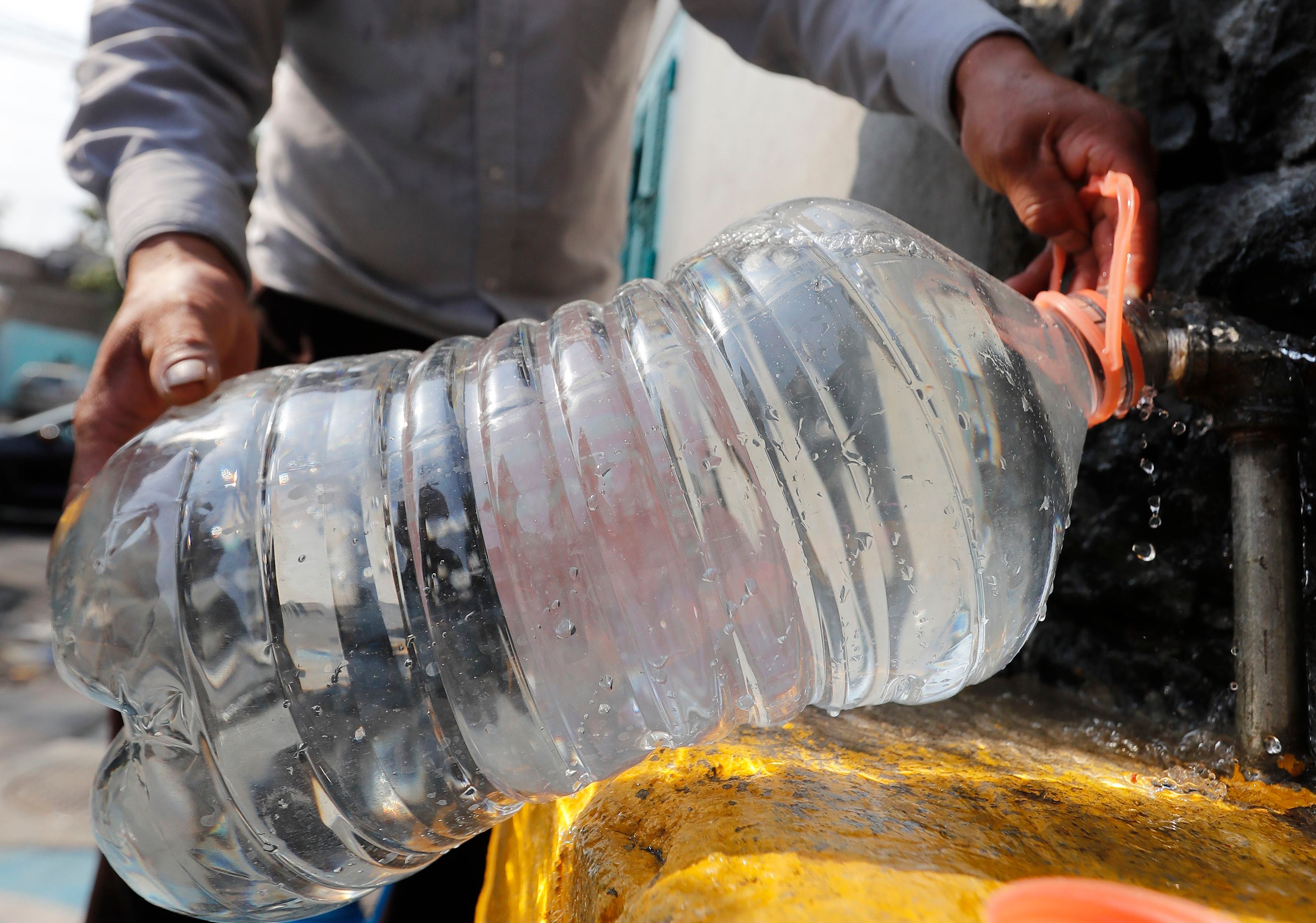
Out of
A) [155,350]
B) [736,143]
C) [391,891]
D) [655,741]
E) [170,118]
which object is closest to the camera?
[655,741]

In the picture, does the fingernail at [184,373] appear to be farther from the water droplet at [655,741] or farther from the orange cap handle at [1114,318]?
the orange cap handle at [1114,318]

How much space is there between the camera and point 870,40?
1.25 meters

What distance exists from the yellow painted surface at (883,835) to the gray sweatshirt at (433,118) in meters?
0.99

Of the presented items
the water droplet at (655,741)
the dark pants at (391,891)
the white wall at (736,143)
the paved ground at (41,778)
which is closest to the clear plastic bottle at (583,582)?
the water droplet at (655,741)

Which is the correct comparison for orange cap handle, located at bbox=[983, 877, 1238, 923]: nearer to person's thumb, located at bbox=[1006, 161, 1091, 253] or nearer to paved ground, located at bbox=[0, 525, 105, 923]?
person's thumb, located at bbox=[1006, 161, 1091, 253]

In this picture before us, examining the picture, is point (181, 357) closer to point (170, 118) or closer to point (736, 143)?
point (170, 118)

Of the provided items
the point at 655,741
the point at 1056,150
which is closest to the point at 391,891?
the point at 655,741

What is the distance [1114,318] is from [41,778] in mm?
3998

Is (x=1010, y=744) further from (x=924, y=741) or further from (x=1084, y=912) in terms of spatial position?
(x=1084, y=912)

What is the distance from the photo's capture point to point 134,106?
4.00 feet

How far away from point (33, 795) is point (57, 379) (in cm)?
2028

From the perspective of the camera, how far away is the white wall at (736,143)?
2.14 m

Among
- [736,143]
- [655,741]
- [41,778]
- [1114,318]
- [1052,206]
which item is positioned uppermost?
[736,143]

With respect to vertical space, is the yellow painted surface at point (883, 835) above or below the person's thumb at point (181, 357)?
below
